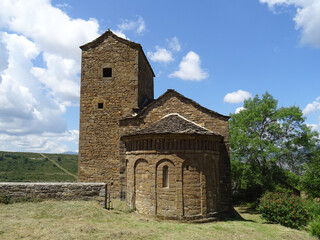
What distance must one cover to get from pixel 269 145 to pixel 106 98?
40.3 feet

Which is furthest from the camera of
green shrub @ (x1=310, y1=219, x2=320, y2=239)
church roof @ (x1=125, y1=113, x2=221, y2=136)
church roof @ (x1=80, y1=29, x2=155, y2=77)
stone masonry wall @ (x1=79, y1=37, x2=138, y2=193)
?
church roof @ (x1=80, y1=29, x2=155, y2=77)

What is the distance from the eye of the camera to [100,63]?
16484 millimetres

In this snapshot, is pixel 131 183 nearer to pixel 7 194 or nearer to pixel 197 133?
pixel 197 133

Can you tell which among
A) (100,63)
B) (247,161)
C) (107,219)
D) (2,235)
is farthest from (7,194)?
(247,161)

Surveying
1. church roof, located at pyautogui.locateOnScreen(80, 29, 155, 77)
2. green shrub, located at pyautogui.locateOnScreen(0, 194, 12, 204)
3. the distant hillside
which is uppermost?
church roof, located at pyautogui.locateOnScreen(80, 29, 155, 77)

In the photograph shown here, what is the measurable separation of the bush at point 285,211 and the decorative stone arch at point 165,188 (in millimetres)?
5247

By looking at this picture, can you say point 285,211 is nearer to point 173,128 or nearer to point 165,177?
point 165,177

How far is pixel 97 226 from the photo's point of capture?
27.2 ft

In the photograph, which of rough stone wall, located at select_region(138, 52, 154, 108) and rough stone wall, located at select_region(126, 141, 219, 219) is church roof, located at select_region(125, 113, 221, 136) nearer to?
rough stone wall, located at select_region(126, 141, 219, 219)

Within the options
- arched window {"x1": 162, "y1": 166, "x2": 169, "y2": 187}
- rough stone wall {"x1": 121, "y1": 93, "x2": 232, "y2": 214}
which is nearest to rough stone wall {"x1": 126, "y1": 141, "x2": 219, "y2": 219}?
arched window {"x1": 162, "y1": 166, "x2": 169, "y2": 187}

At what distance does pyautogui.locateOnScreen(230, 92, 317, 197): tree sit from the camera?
16906 mm

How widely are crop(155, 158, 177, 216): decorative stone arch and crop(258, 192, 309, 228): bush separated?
5.25 metres

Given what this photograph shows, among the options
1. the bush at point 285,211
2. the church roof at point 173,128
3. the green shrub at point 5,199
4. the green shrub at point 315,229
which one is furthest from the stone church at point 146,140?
the green shrub at point 5,199

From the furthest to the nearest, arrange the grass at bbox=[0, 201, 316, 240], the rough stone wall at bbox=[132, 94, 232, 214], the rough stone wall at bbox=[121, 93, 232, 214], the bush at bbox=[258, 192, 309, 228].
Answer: the rough stone wall at bbox=[132, 94, 232, 214] < the rough stone wall at bbox=[121, 93, 232, 214] < the bush at bbox=[258, 192, 309, 228] < the grass at bbox=[0, 201, 316, 240]
